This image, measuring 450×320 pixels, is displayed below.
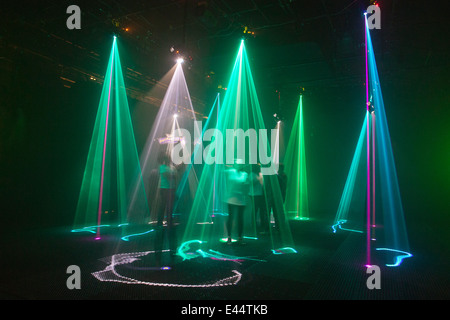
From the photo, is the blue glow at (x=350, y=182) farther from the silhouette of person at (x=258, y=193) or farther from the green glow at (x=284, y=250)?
the green glow at (x=284, y=250)

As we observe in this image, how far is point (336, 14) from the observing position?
601cm

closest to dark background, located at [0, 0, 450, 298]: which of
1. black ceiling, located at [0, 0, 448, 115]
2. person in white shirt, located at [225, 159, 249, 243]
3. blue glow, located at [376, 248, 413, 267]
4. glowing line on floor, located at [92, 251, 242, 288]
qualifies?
black ceiling, located at [0, 0, 448, 115]

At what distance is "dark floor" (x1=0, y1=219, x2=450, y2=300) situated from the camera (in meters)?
2.66

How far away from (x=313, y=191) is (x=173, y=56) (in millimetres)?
7924

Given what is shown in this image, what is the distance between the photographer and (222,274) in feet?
10.6

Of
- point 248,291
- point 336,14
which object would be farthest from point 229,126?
point 248,291

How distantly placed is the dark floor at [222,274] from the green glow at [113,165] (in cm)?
192

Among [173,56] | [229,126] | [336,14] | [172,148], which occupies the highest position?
[336,14]

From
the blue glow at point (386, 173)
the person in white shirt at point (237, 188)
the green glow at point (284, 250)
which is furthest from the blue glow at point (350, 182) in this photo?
the person in white shirt at point (237, 188)

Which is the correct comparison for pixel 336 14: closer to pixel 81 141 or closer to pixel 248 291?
pixel 248 291

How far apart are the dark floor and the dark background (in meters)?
1.86

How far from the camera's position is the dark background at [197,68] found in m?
5.58

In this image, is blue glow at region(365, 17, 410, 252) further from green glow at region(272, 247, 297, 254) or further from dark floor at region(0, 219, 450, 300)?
green glow at region(272, 247, 297, 254)
